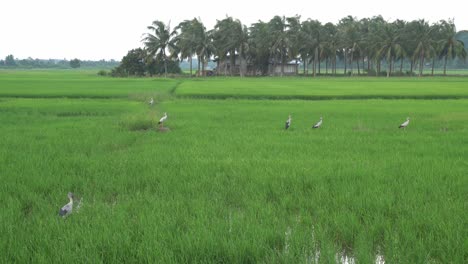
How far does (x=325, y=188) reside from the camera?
181 inches

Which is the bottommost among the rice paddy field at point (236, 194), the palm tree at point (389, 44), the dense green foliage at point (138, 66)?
the rice paddy field at point (236, 194)

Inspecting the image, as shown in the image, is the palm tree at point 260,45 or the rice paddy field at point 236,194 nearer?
the rice paddy field at point 236,194

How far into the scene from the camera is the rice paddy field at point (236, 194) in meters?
3.10

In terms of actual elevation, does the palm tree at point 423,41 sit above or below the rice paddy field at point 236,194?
above

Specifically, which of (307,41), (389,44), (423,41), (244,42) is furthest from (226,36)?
(423,41)

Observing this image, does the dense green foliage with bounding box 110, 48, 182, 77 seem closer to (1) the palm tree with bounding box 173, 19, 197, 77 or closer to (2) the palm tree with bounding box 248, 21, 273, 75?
(1) the palm tree with bounding box 173, 19, 197, 77

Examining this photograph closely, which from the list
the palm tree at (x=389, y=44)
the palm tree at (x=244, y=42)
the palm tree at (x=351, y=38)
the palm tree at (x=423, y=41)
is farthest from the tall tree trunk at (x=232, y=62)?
the palm tree at (x=423, y=41)

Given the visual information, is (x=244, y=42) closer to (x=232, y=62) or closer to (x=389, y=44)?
(x=232, y=62)

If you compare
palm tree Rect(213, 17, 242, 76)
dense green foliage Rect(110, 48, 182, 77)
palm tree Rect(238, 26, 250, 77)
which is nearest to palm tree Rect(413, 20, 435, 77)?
palm tree Rect(238, 26, 250, 77)

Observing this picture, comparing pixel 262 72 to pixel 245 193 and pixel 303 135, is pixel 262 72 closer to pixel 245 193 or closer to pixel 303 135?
pixel 303 135

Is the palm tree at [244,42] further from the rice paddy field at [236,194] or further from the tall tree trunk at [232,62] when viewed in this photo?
the rice paddy field at [236,194]

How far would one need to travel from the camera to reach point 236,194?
14.9 ft

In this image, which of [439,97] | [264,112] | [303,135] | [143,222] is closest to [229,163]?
[143,222]

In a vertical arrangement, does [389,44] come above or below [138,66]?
above
